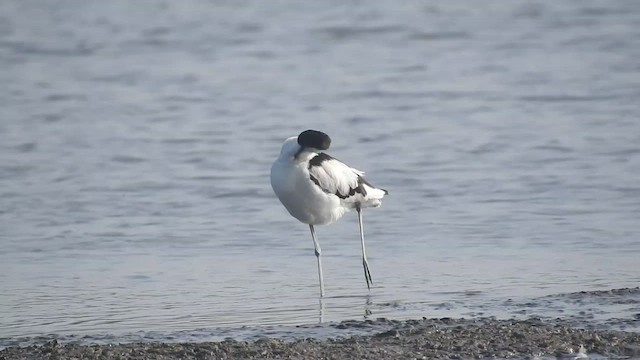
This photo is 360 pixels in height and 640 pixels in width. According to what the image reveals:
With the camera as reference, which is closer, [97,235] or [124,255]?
[124,255]

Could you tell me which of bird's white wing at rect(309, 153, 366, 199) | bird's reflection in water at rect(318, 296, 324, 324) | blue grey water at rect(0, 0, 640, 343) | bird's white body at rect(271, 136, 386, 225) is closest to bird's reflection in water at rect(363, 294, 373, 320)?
blue grey water at rect(0, 0, 640, 343)

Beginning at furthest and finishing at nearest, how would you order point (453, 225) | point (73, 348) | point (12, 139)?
1. point (12, 139)
2. point (453, 225)
3. point (73, 348)

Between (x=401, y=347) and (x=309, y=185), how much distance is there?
3.05 meters

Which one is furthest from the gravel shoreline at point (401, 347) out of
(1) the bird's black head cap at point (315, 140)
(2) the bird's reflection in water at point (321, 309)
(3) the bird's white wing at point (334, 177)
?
(3) the bird's white wing at point (334, 177)

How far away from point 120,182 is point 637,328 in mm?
7625

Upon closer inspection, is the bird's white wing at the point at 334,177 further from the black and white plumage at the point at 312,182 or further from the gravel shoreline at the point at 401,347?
the gravel shoreline at the point at 401,347

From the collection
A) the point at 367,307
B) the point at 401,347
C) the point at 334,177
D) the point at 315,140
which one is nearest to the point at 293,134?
the point at 334,177

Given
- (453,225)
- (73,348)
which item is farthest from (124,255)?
(73,348)

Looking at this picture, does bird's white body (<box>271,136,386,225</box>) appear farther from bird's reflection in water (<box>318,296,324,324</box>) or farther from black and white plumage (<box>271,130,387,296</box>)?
bird's reflection in water (<box>318,296,324,324</box>)

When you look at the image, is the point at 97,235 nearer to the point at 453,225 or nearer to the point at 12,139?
the point at 453,225

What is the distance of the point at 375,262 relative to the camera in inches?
413

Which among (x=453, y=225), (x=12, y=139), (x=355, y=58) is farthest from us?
(x=355, y=58)

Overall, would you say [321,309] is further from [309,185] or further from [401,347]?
[401,347]

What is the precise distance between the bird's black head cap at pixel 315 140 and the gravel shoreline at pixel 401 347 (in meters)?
2.44
